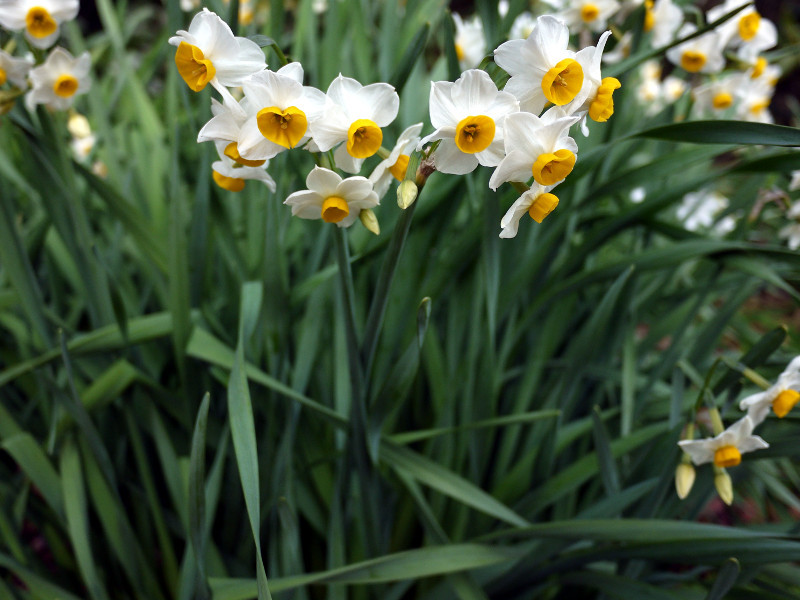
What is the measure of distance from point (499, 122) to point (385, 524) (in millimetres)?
619

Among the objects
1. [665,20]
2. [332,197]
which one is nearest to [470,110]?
[332,197]

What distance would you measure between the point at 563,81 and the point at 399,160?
153mm

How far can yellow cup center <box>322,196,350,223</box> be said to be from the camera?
51 cm

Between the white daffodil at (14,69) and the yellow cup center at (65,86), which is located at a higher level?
the white daffodil at (14,69)

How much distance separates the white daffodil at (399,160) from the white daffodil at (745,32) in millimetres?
793

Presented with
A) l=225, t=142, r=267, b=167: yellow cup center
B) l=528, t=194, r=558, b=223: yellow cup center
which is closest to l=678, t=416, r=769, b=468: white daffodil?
l=528, t=194, r=558, b=223: yellow cup center

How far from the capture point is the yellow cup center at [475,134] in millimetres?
476

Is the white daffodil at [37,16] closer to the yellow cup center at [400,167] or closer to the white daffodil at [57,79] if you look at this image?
the white daffodil at [57,79]

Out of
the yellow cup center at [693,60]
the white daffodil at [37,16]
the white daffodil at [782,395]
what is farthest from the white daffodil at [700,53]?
the white daffodil at [37,16]

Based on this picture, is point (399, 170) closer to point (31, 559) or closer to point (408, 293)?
point (408, 293)

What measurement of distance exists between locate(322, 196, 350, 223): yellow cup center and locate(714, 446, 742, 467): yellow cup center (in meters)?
0.52

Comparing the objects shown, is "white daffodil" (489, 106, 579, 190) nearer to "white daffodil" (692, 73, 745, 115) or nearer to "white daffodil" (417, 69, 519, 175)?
"white daffodil" (417, 69, 519, 175)

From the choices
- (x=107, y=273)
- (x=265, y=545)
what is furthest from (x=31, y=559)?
(x=107, y=273)

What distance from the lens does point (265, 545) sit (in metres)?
0.93
